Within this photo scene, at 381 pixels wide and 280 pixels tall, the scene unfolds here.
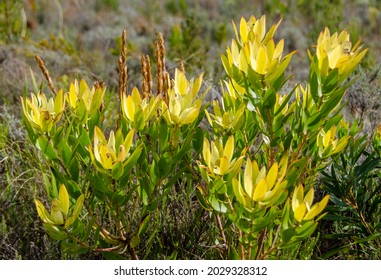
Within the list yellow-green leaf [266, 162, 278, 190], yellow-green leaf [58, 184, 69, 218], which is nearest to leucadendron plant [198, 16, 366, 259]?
yellow-green leaf [266, 162, 278, 190]

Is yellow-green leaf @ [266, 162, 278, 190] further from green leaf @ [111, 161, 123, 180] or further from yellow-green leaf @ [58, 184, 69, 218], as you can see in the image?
yellow-green leaf @ [58, 184, 69, 218]

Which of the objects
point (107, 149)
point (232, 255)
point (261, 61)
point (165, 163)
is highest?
point (261, 61)

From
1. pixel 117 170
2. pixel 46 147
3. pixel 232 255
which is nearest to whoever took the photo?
pixel 117 170

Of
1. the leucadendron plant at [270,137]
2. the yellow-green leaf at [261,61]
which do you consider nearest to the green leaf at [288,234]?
the leucadendron plant at [270,137]

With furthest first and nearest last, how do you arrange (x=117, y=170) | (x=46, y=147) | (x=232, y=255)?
(x=232, y=255)
(x=46, y=147)
(x=117, y=170)

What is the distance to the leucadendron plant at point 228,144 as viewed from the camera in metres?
1.53

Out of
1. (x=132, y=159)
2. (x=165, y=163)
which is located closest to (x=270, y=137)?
(x=165, y=163)

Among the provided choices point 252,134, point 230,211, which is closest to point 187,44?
point 252,134

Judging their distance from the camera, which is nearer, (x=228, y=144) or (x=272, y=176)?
(x=272, y=176)

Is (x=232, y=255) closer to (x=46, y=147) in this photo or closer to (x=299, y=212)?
(x=299, y=212)

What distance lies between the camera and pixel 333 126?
1.75 m

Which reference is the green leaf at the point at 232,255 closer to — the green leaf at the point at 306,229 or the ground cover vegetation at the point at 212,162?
the ground cover vegetation at the point at 212,162

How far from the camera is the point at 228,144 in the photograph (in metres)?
1.60
